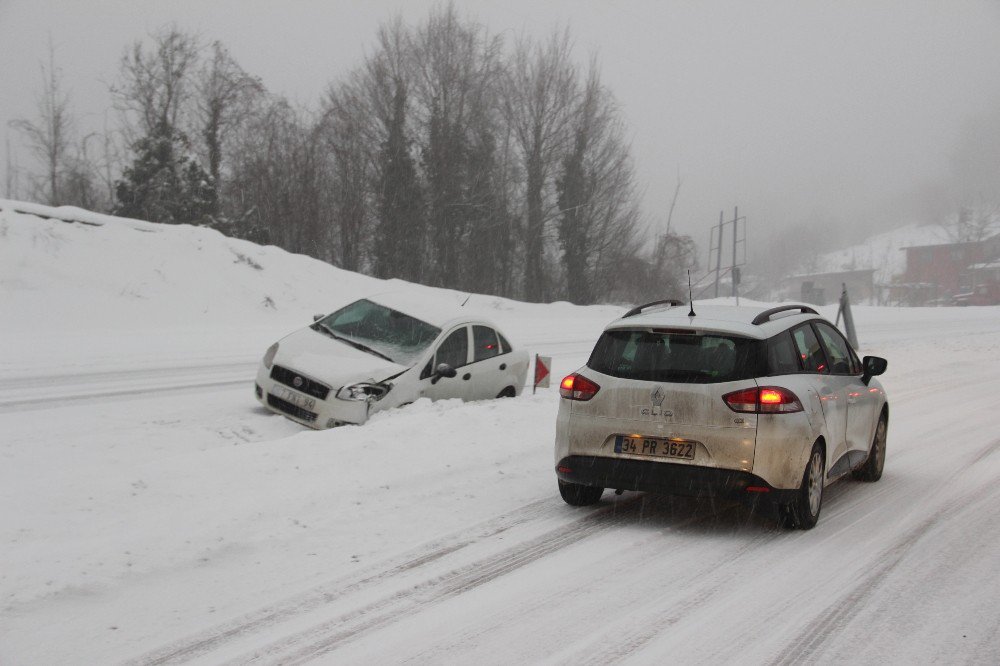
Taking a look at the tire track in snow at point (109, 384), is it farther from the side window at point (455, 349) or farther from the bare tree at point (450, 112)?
the bare tree at point (450, 112)

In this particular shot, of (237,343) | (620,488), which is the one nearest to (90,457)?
(620,488)

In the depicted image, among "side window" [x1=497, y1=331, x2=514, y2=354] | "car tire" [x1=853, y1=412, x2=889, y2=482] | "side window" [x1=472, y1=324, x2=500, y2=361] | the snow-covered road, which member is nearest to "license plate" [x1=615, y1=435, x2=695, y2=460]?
the snow-covered road

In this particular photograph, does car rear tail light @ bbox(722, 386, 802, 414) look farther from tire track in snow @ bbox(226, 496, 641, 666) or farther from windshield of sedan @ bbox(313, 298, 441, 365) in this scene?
windshield of sedan @ bbox(313, 298, 441, 365)

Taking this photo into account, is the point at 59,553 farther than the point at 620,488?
No

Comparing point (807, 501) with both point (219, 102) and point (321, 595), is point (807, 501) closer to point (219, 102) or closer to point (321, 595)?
point (321, 595)

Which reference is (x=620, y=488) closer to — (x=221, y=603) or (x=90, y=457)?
(x=221, y=603)

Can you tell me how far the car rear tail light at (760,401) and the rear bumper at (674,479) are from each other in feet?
1.40

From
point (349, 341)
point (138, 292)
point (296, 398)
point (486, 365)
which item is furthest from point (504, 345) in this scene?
point (138, 292)

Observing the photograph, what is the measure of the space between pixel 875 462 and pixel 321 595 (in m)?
5.39

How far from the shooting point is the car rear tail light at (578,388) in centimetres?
650

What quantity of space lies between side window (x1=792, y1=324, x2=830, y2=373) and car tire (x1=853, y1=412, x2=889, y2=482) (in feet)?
4.53

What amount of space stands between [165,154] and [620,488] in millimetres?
40752

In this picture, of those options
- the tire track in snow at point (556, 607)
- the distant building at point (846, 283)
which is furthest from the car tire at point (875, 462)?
the distant building at point (846, 283)

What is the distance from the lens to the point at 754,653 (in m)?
4.16
